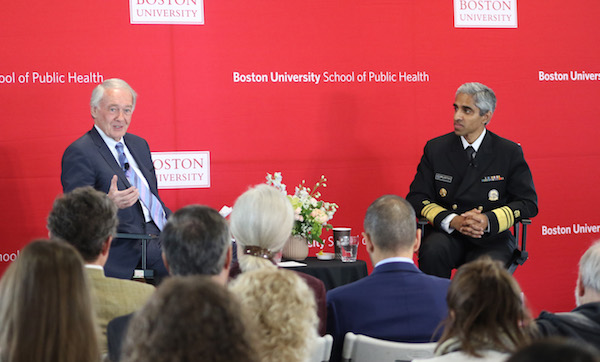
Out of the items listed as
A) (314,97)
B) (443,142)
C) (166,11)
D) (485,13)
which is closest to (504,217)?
(443,142)

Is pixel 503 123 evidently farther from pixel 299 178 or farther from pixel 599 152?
pixel 299 178

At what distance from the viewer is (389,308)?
8.14 feet

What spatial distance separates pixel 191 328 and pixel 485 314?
92cm

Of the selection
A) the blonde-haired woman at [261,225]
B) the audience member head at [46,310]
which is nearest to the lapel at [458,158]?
the blonde-haired woman at [261,225]

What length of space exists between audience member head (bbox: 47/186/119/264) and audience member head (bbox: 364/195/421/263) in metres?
0.98

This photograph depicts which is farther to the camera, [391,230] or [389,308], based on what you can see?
[391,230]

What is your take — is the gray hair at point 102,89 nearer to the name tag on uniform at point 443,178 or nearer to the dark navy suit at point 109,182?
the dark navy suit at point 109,182

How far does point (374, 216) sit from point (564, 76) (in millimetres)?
3476

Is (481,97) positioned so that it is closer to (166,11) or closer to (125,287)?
(166,11)

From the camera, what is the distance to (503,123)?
554 cm

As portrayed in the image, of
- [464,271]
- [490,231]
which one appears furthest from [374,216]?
[490,231]

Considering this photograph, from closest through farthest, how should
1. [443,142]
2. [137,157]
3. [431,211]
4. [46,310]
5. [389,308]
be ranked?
1. [46,310]
2. [389,308]
3. [137,157]
4. [431,211]
5. [443,142]

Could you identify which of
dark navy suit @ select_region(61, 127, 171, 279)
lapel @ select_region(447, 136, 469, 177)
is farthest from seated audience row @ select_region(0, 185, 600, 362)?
lapel @ select_region(447, 136, 469, 177)

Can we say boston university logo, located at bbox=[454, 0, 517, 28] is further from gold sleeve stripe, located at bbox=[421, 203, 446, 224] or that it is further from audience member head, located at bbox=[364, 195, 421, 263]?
audience member head, located at bbox=[364, 195, 421, 263]
